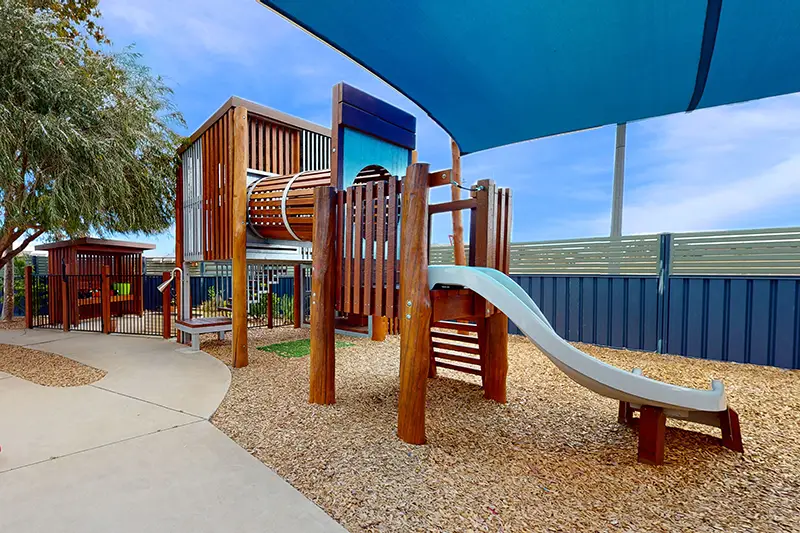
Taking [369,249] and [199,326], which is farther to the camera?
[199,326]

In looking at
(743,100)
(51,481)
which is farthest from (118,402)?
(743,100)

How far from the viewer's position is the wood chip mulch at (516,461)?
1.85 m

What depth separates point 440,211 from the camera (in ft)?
12.4

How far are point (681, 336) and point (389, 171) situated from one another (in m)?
4.67

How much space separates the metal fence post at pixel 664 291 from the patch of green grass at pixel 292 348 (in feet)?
14.9

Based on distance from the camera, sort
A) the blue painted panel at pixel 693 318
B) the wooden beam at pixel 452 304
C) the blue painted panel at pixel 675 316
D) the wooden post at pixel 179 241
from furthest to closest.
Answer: the wooden post at pixel 179 241 → the blue painted panel at pixel 675 316 → the blue painted panel at pixel 693 318 → the wooden beam at pixel 452 304

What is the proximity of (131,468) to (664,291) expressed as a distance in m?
6.35

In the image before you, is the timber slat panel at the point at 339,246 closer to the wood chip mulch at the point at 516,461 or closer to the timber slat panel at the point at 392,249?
the timber slat panel at the point at 392,249

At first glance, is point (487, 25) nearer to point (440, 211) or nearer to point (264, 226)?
point (440, 211)

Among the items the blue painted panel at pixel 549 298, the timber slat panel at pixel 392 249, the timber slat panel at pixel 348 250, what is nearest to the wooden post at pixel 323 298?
the timber slat panel at pixel 348 250

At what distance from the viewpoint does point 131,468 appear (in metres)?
2.23

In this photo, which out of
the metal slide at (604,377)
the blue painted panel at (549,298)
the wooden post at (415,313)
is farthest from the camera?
the blue painted panel at (549,298)

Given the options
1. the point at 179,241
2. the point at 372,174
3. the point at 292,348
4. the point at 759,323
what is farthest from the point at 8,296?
the point at 759,323

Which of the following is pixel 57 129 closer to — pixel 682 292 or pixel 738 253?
pixel 682 292
